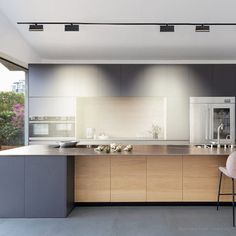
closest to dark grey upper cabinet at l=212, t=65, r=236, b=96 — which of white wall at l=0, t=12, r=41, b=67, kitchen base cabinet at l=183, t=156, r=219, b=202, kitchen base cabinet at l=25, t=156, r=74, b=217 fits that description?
kitchen base cabinet at l=183, t=156, r=219, b=202

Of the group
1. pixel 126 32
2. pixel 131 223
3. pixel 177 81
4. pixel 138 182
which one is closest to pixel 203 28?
pixel 126 32

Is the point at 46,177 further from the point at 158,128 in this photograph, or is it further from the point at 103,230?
the point at 158,128

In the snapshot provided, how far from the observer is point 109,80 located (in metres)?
5.40

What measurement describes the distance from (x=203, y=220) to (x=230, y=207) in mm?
680

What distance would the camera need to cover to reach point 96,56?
5.67 m

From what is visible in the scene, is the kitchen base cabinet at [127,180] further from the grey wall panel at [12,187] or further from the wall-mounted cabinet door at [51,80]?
the wall-mounted cabinet door at [51,80]

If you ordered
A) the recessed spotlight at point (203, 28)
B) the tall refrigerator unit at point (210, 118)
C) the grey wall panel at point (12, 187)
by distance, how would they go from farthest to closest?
the tall refrigerator unit at point (210, 118) → the recessed spotlight at point (203, 28) → the grey wall panel at point (12, 187)

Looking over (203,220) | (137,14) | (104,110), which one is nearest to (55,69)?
(104,110)

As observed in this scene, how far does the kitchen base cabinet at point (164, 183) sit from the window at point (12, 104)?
2.45 meters

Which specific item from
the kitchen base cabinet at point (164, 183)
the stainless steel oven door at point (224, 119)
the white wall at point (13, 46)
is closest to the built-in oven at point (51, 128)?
the white wall at point (13, 46)

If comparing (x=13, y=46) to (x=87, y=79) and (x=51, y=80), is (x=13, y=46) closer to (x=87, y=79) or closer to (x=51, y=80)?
(x=51, y=80)

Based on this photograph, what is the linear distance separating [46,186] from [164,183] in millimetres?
1529

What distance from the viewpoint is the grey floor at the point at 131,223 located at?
9.55ft

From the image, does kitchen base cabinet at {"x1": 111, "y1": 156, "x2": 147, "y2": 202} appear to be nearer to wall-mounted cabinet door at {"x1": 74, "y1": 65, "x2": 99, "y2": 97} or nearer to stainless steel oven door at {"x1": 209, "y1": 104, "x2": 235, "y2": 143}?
wall-mounted cabinet door at {"x1": 74, "y1": 65, "x2": 99, "y2": 97}
